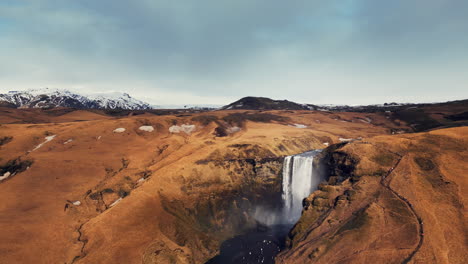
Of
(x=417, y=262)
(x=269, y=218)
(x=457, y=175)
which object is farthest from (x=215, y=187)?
(x=457, y=175)

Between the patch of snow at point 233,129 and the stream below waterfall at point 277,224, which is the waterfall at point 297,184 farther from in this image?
the patch of snow at point 233,129

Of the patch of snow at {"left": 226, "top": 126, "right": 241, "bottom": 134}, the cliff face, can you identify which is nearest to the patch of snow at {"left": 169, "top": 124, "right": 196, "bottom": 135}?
the patch of snow at {"left": 226, "top": 126, "right": 241, "bottom": 134}

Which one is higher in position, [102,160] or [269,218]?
[102,160]

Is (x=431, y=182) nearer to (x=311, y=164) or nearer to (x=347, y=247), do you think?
(x=347, y=247)

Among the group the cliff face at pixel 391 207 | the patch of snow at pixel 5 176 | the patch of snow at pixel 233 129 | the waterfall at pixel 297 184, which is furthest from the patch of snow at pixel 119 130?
the cliff face at pixel 391 207

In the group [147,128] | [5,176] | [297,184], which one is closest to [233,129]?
[147,128]

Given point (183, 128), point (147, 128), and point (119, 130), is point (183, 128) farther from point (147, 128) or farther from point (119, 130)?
point (119, 130)

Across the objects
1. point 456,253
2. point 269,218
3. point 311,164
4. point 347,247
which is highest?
point 311,164
